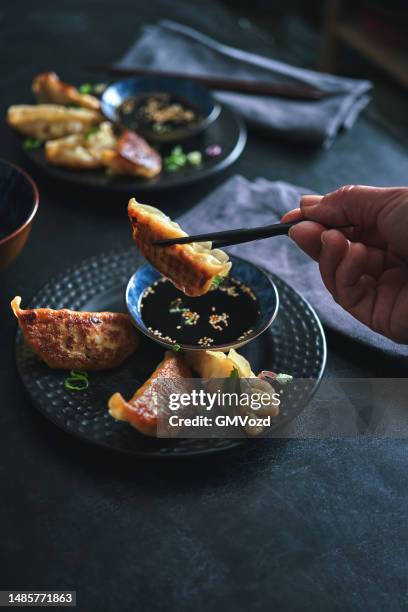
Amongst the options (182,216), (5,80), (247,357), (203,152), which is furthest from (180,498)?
(5,80)

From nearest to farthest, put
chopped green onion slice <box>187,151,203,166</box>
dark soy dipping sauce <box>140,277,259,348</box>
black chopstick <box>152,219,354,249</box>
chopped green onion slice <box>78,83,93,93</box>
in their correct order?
black chopstick <box>152,219,354,249</box>
dark soy dipping sauce <box>140,277,259,348</box>
chopped green onion slice <box>187,151,203,166</box>
chopped green onion slice <box>78,83,93,93</box>

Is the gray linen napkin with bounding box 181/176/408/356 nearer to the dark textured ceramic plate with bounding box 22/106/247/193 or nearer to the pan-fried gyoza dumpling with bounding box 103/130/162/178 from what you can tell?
the dark textured ceramic plate with bounding box 22/106/247/193

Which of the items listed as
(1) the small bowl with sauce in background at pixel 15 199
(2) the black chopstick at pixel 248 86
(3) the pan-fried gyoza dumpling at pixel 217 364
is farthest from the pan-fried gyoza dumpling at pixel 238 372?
(2) the black chopstick at pixel 248 86

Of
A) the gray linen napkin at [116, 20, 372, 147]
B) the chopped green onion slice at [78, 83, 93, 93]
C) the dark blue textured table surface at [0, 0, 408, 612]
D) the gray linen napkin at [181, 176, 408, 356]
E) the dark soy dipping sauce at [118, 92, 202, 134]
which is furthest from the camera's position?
the chopped green onion slice at [78, 83, 93, 93]

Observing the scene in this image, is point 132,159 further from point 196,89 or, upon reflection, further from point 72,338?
point 72,338

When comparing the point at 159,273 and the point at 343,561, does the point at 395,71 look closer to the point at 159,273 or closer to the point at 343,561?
the point at 159,273

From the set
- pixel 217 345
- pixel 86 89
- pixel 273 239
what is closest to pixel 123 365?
pixel 217 345

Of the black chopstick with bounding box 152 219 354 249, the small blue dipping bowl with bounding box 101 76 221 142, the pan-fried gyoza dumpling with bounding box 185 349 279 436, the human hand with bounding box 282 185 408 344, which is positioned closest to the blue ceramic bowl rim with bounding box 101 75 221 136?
the small blue dipping bowl with bounding box 101 76 221 142
